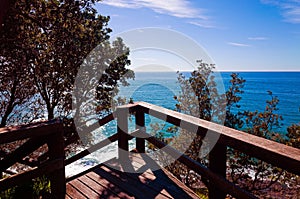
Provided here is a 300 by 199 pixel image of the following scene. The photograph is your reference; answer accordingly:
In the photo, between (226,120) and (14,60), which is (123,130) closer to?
(14,60)

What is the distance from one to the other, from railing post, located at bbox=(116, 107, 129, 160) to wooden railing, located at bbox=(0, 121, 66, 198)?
2.89ft

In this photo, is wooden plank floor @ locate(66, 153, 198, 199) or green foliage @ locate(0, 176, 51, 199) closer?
wooden plank floor @ locate(66, 153, 198, 199)

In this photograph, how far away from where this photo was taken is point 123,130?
261cm

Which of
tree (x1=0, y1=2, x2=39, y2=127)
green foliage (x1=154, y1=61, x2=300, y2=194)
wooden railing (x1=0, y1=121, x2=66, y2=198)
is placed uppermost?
tree (x1=0, y1=2, x2=39, y2=127)

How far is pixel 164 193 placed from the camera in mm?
1985

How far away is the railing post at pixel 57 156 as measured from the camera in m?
1.73

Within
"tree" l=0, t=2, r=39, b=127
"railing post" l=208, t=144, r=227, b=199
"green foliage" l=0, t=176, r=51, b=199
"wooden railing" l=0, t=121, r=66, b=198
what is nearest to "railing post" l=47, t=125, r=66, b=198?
"wooden railing" l=0, t=121, r=66, b=198

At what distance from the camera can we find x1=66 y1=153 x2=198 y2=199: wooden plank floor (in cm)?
200

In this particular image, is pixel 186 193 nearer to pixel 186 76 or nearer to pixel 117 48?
pixel 186 76

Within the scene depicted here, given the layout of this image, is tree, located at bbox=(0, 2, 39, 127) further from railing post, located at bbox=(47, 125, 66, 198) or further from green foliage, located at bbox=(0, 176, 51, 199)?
railing post, located at bbox=(47, 125, 66, 198)

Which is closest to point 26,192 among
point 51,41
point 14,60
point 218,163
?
point 218,163

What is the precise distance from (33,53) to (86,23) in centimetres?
147

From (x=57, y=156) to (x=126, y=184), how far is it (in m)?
0.78

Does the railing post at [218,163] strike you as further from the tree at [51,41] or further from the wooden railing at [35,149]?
the tree at [51,41]
